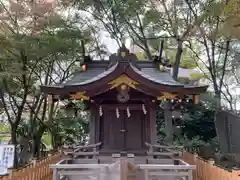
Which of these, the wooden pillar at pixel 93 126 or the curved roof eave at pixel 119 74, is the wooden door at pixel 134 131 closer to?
the wooden pillar at pixel 93 126

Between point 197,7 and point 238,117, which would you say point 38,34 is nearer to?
point 197,7

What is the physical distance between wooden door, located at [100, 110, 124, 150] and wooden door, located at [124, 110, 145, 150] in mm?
156

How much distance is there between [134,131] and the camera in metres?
7.93

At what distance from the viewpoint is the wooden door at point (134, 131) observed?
25.8 feet

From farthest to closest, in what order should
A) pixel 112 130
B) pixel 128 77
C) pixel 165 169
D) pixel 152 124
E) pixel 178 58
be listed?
pixel 178 58 < pixel 112 130 < pixel 152 124 < pixel 128 77 < pixel 165 169

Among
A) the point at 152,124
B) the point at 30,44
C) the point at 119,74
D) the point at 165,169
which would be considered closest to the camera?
the point at 165,169

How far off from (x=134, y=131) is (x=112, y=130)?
657mm

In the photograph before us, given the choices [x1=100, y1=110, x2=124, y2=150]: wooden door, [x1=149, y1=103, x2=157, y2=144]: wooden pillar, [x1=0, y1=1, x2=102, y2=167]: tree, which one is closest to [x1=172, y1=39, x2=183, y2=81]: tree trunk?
[x1=0, y1=1, x2=102, y2=167]: tree

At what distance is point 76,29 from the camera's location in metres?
12.5

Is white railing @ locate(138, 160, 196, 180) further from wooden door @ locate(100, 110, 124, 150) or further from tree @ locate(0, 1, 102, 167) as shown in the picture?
tree @ locate(0, 1, 102, 167)

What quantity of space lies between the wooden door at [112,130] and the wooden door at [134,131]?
0.51 ft

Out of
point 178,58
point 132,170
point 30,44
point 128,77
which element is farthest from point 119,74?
point 178,58

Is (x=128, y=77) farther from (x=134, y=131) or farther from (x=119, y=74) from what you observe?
(x=134, y=131)

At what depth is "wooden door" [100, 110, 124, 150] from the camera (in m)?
7.89
